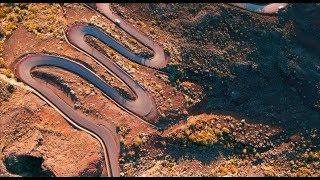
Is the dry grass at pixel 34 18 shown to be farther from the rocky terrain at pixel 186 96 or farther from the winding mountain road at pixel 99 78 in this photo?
the winding mountain road at pixel 99 78

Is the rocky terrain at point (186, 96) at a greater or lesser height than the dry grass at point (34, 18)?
lesser

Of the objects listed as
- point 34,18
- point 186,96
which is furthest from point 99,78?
point 34,18

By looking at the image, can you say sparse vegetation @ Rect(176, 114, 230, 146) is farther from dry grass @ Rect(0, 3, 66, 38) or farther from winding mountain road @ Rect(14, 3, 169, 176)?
dry grass @ Rect(0, 3, 66, 38)

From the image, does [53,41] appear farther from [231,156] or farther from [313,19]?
[313,19]

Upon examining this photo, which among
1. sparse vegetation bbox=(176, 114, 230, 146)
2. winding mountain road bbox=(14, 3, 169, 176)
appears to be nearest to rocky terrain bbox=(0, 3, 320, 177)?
sparse vegetation bbox=(176, 114, 230, 146)

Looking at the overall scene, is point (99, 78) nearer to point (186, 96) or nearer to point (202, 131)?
point (186, 96)

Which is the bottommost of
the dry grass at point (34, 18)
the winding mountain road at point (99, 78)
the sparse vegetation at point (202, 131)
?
the sparse vegetation at point (202, 131)

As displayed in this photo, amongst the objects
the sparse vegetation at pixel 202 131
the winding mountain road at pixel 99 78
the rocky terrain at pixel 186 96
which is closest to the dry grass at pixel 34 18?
the rocky terrain at pixel 186 96
